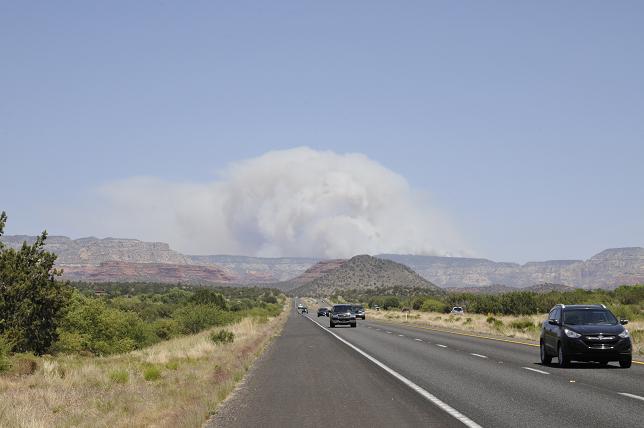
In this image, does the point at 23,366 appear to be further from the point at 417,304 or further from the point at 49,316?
the point at 417,304

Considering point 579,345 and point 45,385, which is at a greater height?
point 579,345

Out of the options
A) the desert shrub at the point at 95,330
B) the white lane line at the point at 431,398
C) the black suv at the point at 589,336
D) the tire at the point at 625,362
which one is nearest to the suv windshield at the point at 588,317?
the black suv at the point at 589,336

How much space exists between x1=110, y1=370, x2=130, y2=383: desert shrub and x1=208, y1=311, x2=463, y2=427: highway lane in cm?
306

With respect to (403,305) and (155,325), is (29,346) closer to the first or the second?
(155,325)

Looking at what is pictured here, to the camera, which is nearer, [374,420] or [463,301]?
[374,420]

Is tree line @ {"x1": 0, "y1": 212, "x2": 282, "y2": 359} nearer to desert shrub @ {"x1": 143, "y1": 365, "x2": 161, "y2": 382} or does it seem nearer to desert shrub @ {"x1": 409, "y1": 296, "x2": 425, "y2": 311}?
desert shrub @ {"x1": 143, "y1": 365, "x2": 161, "y2": 382}

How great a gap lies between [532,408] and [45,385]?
11988mm

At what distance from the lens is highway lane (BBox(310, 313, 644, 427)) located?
464 inches

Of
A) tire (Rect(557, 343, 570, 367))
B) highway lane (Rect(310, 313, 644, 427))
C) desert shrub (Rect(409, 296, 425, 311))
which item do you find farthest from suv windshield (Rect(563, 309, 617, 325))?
desert shrub (Rect(409, 296, 425, 311))

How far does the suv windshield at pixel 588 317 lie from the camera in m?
20.6

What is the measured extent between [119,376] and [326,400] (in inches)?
286

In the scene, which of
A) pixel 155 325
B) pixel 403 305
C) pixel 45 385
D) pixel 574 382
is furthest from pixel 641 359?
→ pixel 403 305

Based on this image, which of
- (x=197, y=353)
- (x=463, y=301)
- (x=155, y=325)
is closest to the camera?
(x=197, y=353)

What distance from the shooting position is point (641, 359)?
23.4 meters
